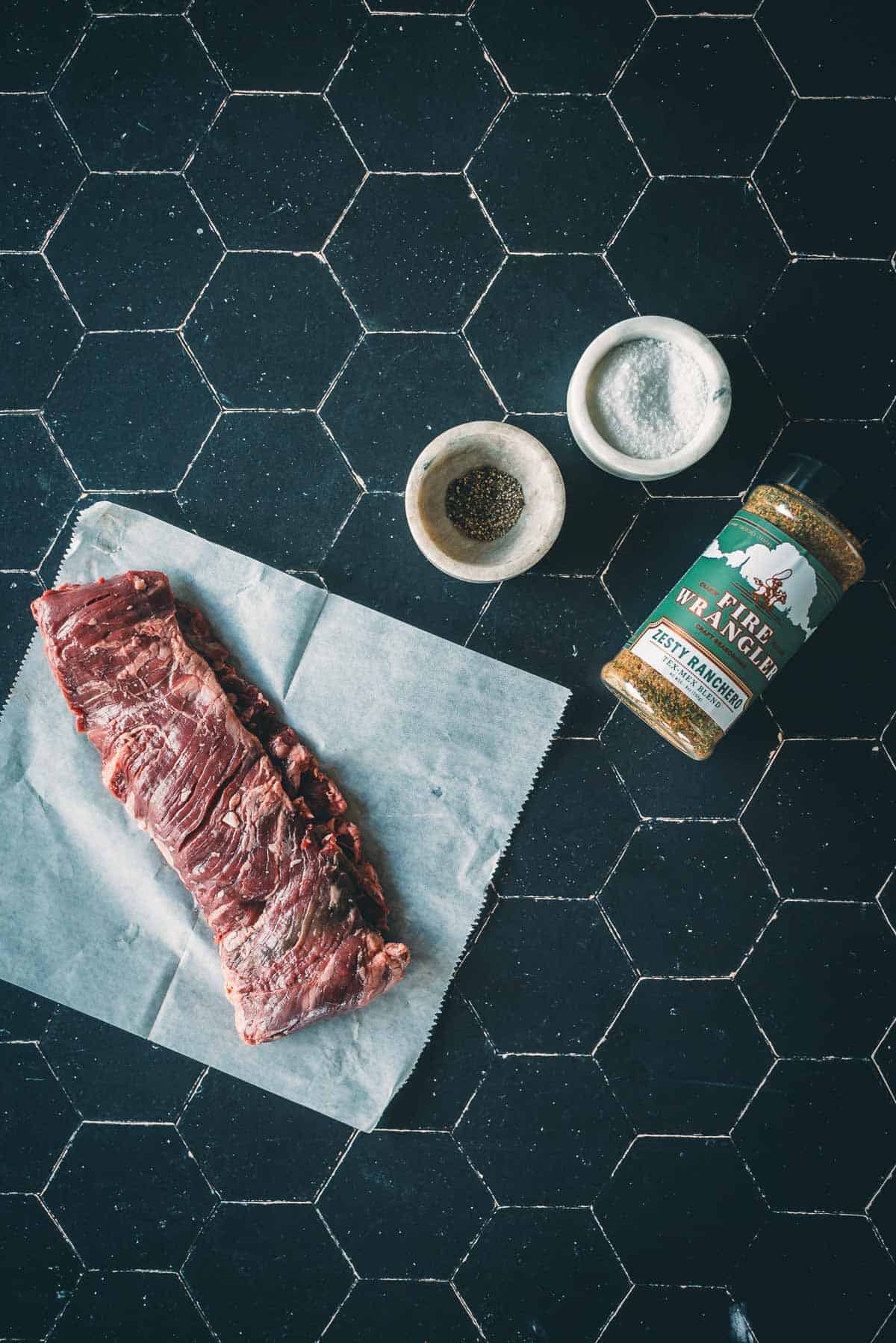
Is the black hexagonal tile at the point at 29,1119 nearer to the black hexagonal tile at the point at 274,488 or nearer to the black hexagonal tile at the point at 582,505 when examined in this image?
the black hexagonal tile at the point at 274,488

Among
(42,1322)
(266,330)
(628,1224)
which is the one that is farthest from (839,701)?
(42,1322)

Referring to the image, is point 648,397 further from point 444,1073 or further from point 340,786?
point 444,1073

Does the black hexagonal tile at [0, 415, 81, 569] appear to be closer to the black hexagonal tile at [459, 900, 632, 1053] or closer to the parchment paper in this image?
the parchment paper

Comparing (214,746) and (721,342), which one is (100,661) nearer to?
(214,746)

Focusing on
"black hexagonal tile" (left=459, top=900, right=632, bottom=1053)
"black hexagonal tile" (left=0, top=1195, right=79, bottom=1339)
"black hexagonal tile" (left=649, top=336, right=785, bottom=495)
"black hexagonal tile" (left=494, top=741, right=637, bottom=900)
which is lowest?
"black hexagonal tile" (left=0, top=1195, right=79, bottom=1339)

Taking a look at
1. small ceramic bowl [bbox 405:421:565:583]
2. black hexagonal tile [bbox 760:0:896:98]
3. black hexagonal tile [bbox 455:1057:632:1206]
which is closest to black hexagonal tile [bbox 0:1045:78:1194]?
black hexagonal tile [bbox 455:1057:632:1206]

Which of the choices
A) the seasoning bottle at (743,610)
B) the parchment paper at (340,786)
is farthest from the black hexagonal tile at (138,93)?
the seasoning bottle at (743,610)

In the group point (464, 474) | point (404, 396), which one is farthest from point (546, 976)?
point (404, 396)
